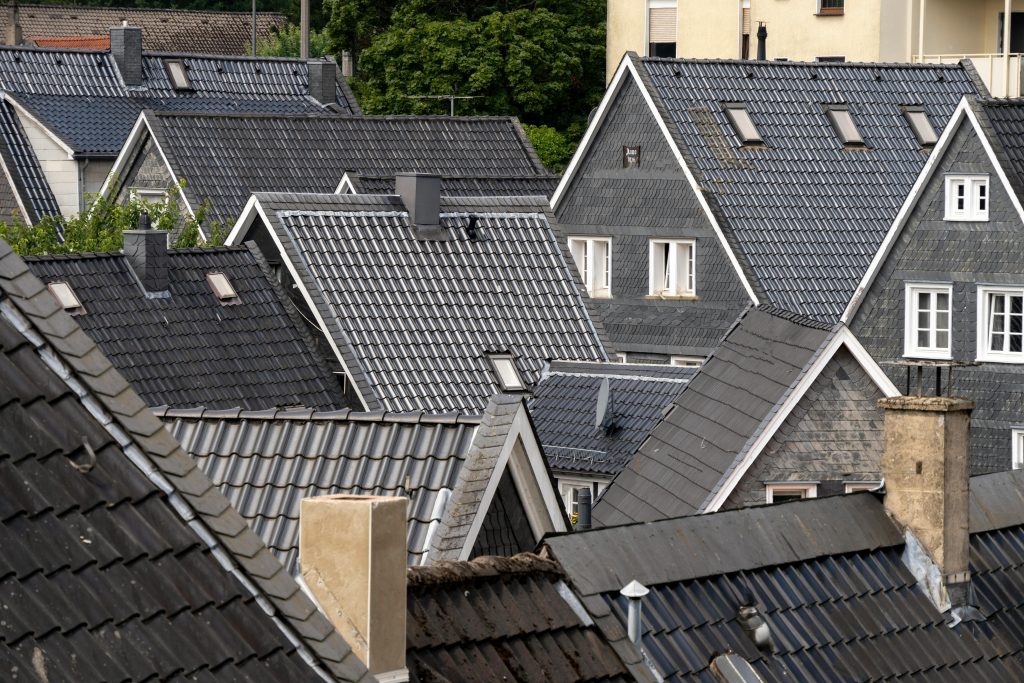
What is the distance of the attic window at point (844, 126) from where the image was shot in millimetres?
37969

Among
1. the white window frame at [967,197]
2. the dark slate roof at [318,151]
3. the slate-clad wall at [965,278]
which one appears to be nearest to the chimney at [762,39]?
the dark slate roof at [318,151]

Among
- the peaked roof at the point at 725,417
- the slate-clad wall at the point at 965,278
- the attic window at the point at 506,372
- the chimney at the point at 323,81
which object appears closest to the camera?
the peaked roof at the point at 725,417

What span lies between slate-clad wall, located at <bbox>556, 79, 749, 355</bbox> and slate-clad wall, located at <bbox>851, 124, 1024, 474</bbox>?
262 cm

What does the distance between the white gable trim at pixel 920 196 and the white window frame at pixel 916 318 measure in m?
0.62

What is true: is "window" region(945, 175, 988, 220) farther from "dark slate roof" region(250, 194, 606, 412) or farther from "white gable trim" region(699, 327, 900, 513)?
"white gable trim" region(699, 327, 900, 513)

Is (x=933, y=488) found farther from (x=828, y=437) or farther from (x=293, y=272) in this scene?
(x=293, y=272)

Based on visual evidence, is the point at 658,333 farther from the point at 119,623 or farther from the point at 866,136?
the point at 119,623

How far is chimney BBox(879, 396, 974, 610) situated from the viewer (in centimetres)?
1395

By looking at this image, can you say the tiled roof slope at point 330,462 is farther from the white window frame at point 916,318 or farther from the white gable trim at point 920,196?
the white window frame at point 916,318

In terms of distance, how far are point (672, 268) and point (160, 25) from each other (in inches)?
2140

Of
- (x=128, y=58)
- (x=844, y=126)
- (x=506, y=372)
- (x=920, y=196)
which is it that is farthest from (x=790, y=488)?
(x=128, y=58)

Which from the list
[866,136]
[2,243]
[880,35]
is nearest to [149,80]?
[880,35]

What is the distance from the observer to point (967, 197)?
34.0 meters

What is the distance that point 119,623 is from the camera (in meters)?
6.10
